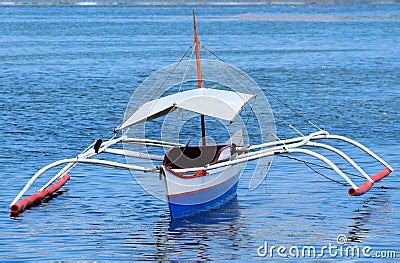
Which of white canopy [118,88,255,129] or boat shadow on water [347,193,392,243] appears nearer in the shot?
boat shadow on water [347,193,392,243]

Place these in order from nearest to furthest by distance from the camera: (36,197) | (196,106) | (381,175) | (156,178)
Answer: (196,106)
(36,197)
(156,178)
(381,175)

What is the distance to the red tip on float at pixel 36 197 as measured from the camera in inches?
1207

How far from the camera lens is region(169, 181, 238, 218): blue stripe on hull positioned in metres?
29.5

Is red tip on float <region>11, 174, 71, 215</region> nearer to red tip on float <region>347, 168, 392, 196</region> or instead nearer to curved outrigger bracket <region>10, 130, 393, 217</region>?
curved outrigger bracket <region>10, 130, 393, 217</region>

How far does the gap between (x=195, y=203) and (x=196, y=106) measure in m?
2.78

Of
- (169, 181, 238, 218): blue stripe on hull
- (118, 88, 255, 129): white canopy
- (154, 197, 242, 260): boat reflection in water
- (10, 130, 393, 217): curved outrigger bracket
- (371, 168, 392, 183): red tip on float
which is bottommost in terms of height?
(154, 197, 242, 260): boat reflection in water

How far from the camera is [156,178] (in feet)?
109

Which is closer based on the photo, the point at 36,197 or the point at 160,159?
the point at 36,197

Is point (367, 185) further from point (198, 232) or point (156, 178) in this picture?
point (156, 178)

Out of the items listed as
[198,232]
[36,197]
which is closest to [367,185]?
[198,232]

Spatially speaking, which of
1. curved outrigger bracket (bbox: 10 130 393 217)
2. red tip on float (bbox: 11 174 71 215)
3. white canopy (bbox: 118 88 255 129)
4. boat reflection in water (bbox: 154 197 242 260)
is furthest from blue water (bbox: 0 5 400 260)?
white canopy (bbox: 118 88 255 129)

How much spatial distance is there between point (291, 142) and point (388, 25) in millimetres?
124867

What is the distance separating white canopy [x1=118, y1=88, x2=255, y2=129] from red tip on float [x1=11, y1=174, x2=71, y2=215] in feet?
10.8

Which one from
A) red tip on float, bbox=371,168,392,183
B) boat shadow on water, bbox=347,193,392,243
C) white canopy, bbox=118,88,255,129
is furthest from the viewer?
red tip on float, bbox=371,168,392,183
